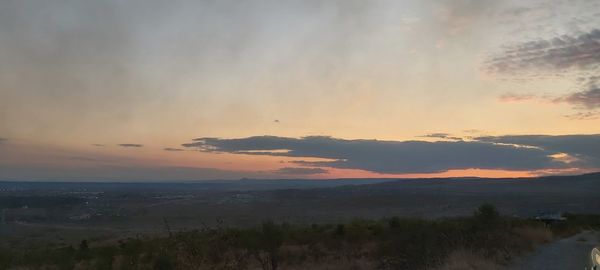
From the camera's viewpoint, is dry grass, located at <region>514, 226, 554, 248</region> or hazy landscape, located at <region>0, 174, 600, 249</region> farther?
hazy landscape, located at <region>0, 174, 600, 249</region>

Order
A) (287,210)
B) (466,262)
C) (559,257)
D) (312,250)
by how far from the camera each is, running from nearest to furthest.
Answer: (466,262), (559,257), (312,250), (287,210)

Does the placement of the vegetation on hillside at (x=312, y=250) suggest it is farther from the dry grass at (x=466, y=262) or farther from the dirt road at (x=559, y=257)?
the dirt road at (x=559, y=257)

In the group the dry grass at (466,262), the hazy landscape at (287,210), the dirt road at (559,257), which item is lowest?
the hazy landscape at (287,210)

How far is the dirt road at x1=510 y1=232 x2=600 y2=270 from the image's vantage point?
1986 cm

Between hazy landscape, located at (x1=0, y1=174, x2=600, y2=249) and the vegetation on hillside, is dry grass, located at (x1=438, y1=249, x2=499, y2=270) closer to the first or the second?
the vegetation on hillside

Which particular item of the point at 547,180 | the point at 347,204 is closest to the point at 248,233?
the point at 347,204

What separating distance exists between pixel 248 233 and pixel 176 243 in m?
10.5

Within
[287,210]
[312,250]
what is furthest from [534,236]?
[287,210]

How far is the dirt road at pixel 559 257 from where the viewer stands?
65.2 feet

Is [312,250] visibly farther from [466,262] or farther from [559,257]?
[466,262]

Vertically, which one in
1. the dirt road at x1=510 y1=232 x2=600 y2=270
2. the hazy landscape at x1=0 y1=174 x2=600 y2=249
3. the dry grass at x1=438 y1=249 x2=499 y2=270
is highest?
the dry grass at x1=438 y1=249 x2=499 y2=270

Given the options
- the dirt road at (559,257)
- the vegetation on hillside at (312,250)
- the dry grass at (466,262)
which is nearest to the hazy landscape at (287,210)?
the vegetation on hillside at (312,250)

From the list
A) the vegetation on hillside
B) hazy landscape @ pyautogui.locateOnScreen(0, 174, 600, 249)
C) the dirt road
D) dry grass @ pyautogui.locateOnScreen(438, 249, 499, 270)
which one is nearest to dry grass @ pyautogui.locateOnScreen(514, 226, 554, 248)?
the vegetation on hillside

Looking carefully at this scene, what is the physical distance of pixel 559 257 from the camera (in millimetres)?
22922
